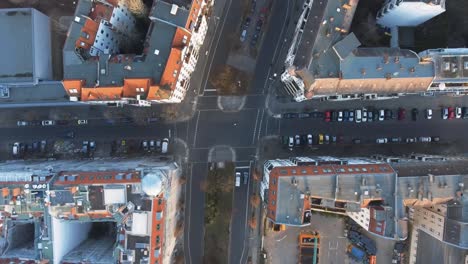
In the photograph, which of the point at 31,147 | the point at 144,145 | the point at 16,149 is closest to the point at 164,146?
the point at 144,145

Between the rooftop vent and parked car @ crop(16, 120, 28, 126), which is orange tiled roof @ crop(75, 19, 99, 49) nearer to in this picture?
the rooftop vent

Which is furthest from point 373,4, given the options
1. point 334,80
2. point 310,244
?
point 310,244

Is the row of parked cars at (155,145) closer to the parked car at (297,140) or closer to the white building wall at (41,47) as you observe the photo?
the white building wall at (41,47)

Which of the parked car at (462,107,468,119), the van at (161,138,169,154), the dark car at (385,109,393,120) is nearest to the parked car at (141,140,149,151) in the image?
the van at (161,138,169,154)

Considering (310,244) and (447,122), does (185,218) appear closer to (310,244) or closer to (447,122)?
(310,244)

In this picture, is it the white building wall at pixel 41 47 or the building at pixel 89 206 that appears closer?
the building at pixel 89 206

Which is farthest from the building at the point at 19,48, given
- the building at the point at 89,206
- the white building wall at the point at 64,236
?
the white building wall at the point at 64,236
